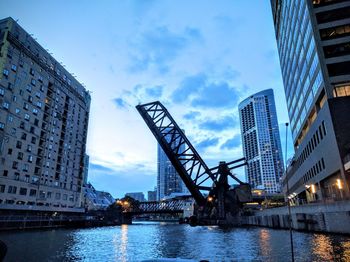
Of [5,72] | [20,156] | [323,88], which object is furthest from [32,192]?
[323,88]

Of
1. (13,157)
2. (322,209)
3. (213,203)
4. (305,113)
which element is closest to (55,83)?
(13,157)

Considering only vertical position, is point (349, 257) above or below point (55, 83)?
below

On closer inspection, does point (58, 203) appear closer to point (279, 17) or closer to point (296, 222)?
point (296, 222)

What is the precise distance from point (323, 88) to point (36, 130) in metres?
57.5

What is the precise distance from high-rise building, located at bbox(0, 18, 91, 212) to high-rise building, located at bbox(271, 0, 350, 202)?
5247 centimetres

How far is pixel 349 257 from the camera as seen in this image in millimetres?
14305

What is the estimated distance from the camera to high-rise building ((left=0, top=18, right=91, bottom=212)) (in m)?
52.3

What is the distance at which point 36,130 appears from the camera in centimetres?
6038

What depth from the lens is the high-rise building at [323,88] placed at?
37.0 metres

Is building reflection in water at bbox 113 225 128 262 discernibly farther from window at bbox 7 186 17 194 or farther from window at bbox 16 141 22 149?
window at bbox 16 141 22 149

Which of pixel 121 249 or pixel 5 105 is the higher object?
pixel 5 105

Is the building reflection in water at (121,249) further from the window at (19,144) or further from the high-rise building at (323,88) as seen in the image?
the window at (19,144)

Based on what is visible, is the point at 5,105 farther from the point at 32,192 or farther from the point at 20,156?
the point at 32,192

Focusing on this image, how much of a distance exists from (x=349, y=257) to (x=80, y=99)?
7816cm
